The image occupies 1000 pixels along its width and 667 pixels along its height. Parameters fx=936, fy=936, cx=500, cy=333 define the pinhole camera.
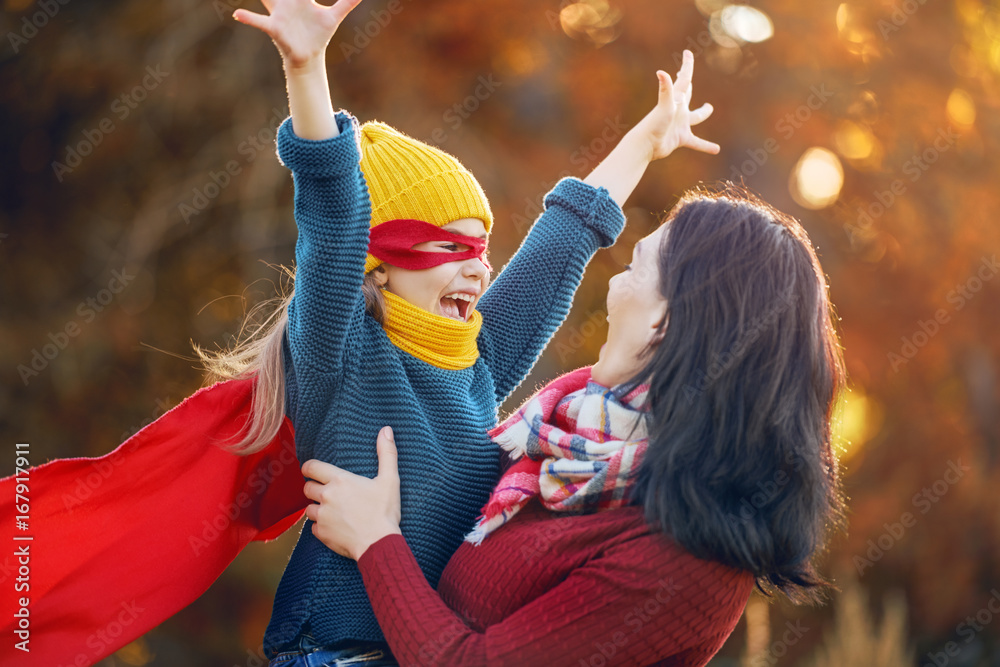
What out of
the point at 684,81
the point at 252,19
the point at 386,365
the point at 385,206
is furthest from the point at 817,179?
the point at 252,19

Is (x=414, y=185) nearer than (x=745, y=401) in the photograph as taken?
No

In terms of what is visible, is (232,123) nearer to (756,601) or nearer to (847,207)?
(847,207)

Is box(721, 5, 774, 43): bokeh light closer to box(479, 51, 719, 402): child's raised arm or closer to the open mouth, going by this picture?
box(479, 51, 719, 402): child's raised arm

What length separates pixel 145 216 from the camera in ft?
16.4

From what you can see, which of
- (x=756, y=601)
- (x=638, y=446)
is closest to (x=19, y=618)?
(x=638, y=446)

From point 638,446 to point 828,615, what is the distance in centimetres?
517

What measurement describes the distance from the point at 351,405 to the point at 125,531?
1.86ft

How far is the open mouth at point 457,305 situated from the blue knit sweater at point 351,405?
119 mm

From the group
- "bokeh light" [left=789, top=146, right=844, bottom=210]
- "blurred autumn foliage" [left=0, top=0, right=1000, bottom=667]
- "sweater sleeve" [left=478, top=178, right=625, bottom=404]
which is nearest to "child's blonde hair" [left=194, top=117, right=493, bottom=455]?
"sweater sleeve" [left=478, top=178, right=625, bottom=404]

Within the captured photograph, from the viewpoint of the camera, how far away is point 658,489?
165cm

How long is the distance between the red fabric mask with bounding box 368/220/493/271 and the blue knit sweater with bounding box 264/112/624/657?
140mm

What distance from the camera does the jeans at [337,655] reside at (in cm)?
179

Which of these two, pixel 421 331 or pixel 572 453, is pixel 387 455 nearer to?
pixel 421 331

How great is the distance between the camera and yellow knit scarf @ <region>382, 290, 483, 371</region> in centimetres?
188
